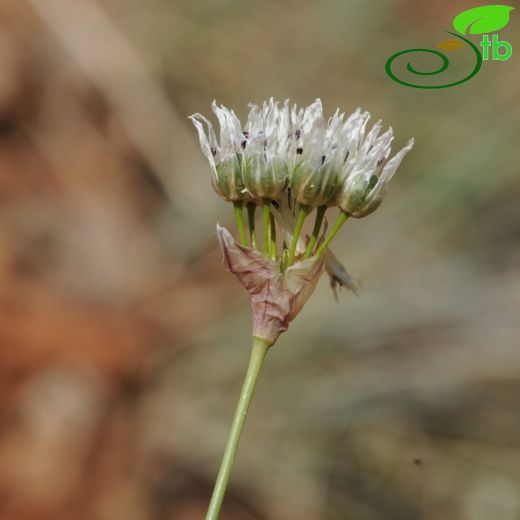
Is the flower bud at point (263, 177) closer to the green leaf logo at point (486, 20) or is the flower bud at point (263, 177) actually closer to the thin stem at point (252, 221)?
the thin stem at point (252, 221)

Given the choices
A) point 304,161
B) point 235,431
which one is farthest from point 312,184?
point 235,431

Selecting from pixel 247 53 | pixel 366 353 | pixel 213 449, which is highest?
pixel 247 53

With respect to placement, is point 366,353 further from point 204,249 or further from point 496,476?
point 204,249

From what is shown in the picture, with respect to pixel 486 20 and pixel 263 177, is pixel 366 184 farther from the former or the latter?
pixel 486 20

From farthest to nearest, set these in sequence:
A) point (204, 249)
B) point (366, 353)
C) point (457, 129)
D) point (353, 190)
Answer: point (204, 249) < point (457, 129) < point (366, 353) < point (353, 190)

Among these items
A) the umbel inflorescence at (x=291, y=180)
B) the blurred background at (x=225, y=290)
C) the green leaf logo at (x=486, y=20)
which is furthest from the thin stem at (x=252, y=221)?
the green leaf logo at (x=486, y=20)

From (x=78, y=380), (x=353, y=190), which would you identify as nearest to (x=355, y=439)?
(x=78, y=380)

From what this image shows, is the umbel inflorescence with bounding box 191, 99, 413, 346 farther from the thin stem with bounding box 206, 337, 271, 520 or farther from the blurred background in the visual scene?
the blurred background

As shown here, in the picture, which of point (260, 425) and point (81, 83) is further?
point (81, 83)
